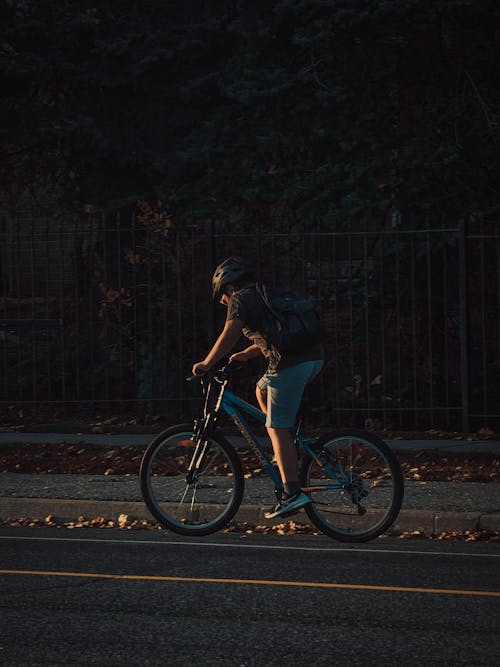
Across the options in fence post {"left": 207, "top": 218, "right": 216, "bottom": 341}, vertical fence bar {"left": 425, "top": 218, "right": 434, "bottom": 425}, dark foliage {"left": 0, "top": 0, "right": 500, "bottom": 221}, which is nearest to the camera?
vertical fence bar {"left": 425, "top": 218, "right": 434, "bottom": 425}

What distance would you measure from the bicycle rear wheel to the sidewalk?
708 millimetres

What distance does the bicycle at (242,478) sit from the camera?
8.72 m

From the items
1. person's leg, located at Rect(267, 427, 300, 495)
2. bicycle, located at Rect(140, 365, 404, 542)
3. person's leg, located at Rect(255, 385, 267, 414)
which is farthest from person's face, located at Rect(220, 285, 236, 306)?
person's leg, located at Rect(267, 427, 300, 495)

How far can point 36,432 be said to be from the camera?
15.2 metres

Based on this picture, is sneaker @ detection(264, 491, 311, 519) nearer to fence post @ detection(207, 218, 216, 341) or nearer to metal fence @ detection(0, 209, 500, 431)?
metal fence @ detection(0, 209, 500, 431)

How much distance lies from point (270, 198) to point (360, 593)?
1077 centimetres

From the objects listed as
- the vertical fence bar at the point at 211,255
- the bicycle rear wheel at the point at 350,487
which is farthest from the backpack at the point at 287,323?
the vertical fence bar at the point at 211,255

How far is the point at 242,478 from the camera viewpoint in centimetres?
900

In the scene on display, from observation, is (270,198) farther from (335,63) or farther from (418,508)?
(418,508)

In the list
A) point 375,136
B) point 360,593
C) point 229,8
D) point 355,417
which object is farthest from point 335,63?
point 360,593

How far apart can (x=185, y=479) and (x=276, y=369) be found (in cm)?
105

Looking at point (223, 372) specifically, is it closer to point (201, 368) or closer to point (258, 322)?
point (201, 368)

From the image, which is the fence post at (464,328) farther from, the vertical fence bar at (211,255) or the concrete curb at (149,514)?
the concrete curb at (149,514)

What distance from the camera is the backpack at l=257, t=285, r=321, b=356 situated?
8711 millimetres
